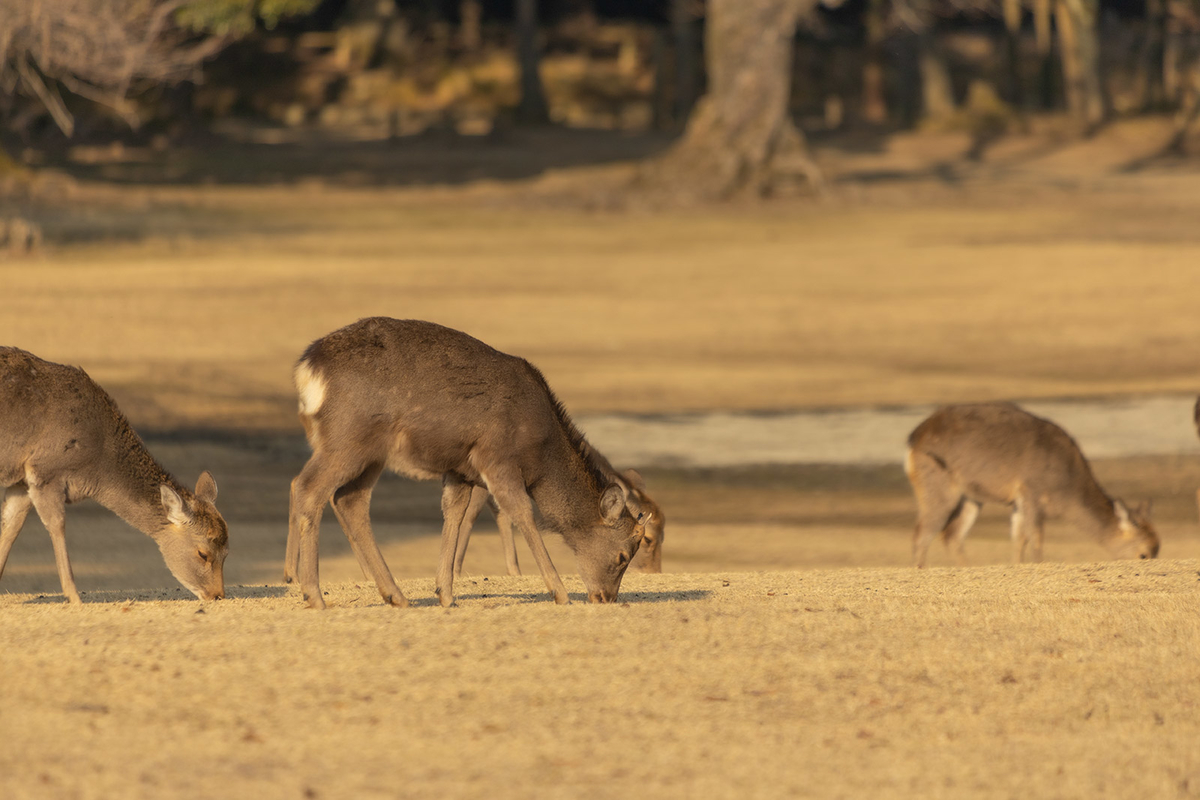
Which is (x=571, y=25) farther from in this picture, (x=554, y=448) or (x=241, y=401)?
(x=554, y=448)

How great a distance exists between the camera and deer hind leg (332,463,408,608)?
7.68 metres

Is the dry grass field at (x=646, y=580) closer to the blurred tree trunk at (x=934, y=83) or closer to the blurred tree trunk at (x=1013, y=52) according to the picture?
the blurred tree trunk at (x=1013, y=52)

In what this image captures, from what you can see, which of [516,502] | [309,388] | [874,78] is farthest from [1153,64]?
[309,388]

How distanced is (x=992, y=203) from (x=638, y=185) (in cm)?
729

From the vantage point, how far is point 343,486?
7.78 m

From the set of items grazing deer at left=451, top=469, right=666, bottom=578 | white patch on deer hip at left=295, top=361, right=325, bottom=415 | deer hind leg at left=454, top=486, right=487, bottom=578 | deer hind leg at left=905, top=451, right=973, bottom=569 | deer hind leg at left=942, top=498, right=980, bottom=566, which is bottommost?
deer hind leg at left=942, top=498, right=980, bottom=566

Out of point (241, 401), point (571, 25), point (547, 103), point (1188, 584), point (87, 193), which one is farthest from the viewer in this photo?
point (571, 25)

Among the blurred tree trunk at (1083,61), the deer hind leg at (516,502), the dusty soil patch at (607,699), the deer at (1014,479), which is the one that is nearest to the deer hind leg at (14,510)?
the dusty soil patch at (607,699)

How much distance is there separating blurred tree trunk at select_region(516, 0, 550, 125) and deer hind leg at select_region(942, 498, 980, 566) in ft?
137

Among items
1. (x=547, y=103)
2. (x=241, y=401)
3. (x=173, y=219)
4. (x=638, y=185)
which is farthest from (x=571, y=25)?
(x=241, y=401)

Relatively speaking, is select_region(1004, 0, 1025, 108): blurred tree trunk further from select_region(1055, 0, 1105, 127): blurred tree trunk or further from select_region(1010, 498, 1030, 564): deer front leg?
select_region(1010, 498, 1030, 564): deer front leg

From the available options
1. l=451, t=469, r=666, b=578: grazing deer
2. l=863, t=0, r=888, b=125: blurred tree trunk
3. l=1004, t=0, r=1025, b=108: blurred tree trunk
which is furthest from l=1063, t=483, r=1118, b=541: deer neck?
l=863, t=0, r=888, b=125: blurred tree trunk

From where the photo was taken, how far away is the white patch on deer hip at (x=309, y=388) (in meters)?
7.43

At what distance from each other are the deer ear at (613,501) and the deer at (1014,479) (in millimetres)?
3800
